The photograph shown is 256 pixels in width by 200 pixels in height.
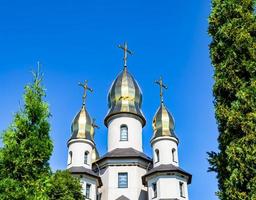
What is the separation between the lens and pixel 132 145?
4003 cm

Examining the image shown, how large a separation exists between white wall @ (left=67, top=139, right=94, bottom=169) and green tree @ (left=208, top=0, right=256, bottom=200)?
80.9 feet

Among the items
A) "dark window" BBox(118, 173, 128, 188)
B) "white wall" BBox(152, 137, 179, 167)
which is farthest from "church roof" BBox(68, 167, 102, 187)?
"white wall" BBox(152, 137, 179, 167)

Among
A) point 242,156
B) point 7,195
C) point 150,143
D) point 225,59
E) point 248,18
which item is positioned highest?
point 150,143

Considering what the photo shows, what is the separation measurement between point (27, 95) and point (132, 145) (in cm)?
2544

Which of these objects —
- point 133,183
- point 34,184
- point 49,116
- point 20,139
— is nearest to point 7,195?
point 34,184

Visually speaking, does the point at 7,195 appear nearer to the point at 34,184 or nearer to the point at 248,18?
the point at 34,184

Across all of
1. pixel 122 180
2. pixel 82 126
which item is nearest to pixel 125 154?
pixel 122 180

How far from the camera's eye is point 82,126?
4091 cm

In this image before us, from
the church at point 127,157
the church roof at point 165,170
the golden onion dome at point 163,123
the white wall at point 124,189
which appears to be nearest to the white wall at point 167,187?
the church at point 127,157

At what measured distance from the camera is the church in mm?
35688

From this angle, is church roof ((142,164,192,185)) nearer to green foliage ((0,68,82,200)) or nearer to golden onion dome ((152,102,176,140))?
golden onion dome ((152,102,176,140))

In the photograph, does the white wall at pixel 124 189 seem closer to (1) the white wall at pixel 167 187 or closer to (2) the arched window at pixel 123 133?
(1) the white wall at pixel 167 187

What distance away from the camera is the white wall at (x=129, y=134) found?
132ft

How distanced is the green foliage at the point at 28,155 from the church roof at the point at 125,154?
23164mm
